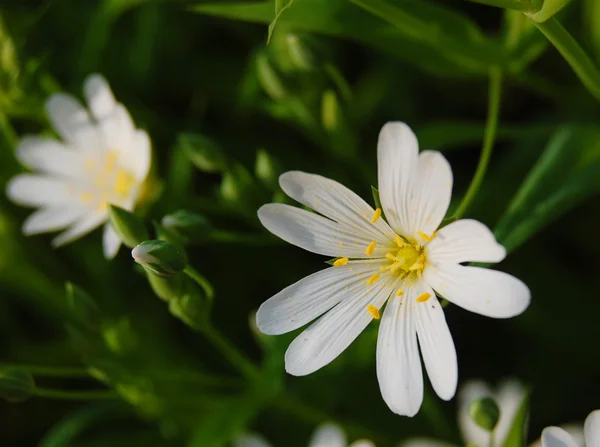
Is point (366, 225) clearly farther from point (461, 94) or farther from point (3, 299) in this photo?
point (3, 299)

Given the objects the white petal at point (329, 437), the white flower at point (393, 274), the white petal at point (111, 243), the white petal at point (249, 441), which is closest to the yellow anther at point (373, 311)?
the white flower at point (393, 274)

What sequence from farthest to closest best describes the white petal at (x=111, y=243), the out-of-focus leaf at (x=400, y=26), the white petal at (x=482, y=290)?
the white petal at (x=111, y=243) → the out-of-focus leaf at (x=400, y=26) → the white petal at (x=482, y=290)

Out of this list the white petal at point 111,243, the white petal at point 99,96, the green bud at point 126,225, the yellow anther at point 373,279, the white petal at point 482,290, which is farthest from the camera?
the white petal at point 99,96

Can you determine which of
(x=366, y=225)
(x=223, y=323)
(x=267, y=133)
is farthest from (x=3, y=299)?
(x=366, y=225)

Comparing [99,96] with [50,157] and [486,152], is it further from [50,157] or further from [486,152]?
[486,152]

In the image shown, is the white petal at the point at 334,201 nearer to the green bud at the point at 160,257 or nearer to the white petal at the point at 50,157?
the green bud at the point at 160,257
